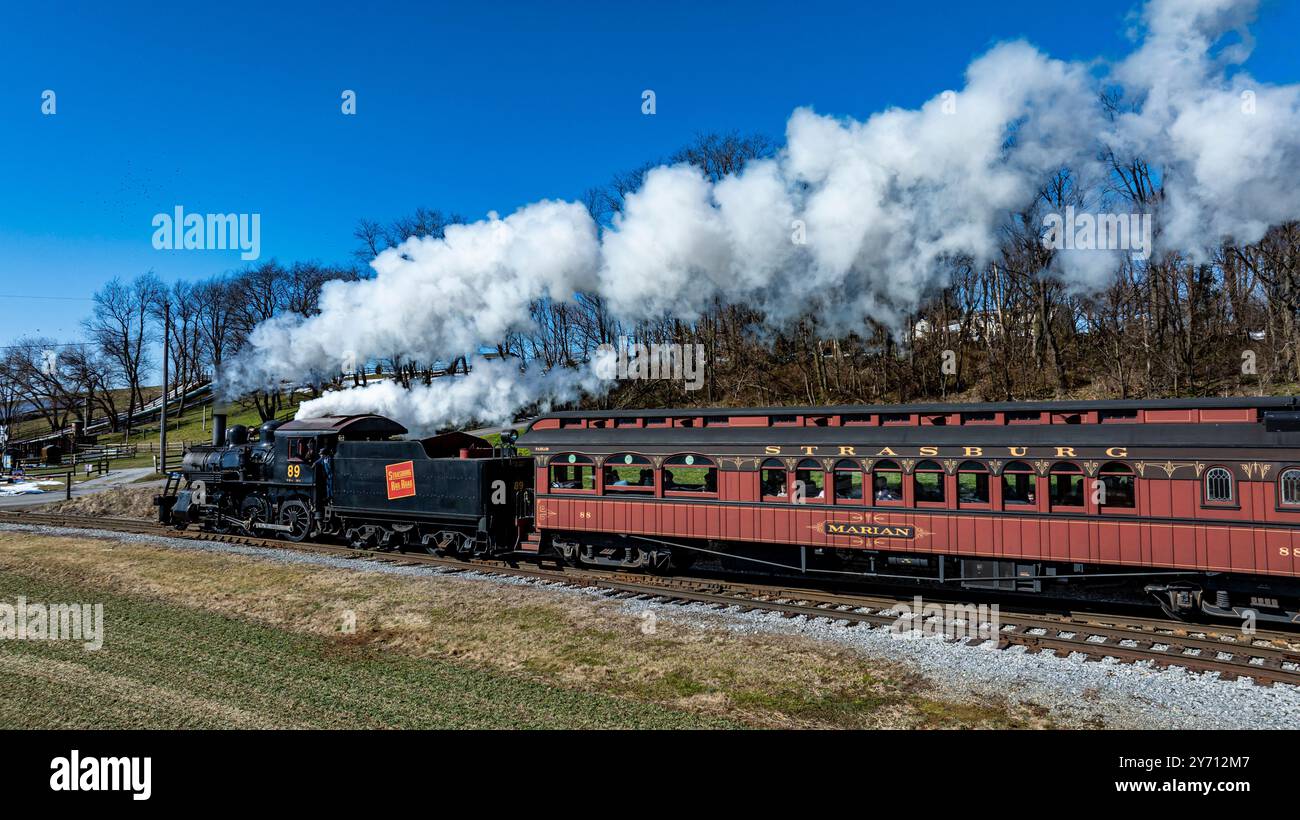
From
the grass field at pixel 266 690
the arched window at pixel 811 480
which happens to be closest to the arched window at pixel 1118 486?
the arched window at pixel 811 480

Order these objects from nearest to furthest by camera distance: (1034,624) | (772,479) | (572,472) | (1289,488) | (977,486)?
1. (1289,488)
2. (1034,624)
3. (977,486)
4. (772,479)
5. (572,472)

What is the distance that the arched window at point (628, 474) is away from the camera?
15977mm

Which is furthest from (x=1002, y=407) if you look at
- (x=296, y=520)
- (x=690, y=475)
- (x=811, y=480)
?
(x=296, y=520)

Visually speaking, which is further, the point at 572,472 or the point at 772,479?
the point at 572,472

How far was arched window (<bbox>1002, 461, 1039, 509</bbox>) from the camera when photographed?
12.6 meters

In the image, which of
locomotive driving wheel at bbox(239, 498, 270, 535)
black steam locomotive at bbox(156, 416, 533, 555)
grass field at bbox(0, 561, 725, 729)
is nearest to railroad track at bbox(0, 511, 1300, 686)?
black steam locomotive at bbox(156, 416, 533, 555)

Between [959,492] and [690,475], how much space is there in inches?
203

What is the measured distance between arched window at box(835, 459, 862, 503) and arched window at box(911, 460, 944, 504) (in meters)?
0.96

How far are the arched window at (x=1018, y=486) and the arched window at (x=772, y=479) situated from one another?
3834mm

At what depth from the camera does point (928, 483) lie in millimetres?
13594

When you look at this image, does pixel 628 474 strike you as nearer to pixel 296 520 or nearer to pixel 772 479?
pixel 772 479

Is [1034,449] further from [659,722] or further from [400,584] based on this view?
[400,584]

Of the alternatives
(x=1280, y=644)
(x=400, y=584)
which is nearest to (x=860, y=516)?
(x=1280, y=644)

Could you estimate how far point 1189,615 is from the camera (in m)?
12.2
